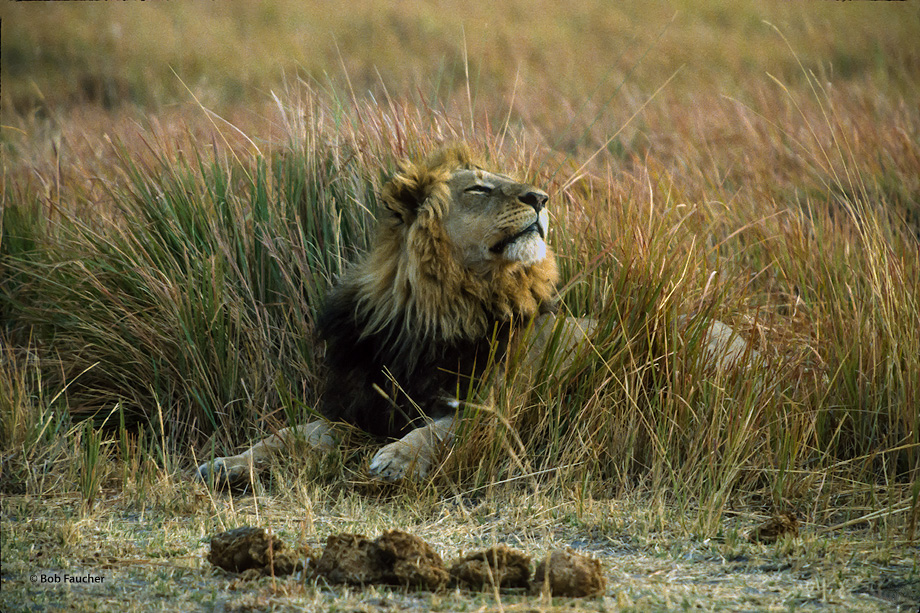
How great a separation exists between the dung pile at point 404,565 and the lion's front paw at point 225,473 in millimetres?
983

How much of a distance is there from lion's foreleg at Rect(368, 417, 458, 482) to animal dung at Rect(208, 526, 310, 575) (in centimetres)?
83

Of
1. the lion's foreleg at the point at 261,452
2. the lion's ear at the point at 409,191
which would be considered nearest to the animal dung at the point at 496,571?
the lion's foreleg at the point at 261,452

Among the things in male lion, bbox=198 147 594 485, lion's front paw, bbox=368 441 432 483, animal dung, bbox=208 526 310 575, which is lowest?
lion's front paw, bbox=368 441 432 483

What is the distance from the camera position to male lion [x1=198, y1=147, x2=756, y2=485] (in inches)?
155

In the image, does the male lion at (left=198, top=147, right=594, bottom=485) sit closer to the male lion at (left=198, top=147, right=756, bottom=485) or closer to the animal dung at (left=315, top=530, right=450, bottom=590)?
the male lion at (left=198, top=147, right=756, bottom=485)

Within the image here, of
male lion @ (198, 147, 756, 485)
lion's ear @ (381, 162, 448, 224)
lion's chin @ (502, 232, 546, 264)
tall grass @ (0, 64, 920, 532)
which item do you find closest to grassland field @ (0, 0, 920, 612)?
tall grass @ (0, 64, 920, 532)

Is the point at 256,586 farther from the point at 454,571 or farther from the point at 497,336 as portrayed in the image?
the point at 497,336

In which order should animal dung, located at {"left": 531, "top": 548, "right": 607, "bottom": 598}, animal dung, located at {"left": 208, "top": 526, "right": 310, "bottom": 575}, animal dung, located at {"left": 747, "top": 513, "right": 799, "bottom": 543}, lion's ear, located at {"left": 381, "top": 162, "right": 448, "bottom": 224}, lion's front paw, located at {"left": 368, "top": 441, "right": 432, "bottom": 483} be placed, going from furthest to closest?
lion's ear, located at {"left": 381, "top": 162, "right": 448, "bottom": 224} < lion's front paw, located at {"left": 368, "top": 441, "right": 432, "bottom": 483} < animal dung, located at {"left": 747, "top": 513, "right": 799, "bottom": 543} < animal dung, located at {"left": 208, "top": 526, "right": 310, "bottom": 575} < animal dung, located at {"left": 531, "top": 548, "right": 607, "bottom": 598}

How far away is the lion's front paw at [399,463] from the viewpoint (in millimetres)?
3707

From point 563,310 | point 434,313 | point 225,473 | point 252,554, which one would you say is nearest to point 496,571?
point 252,554

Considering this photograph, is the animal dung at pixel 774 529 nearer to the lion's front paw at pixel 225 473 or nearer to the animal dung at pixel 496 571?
the animal dung at pixel 496 571

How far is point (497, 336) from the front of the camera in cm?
408

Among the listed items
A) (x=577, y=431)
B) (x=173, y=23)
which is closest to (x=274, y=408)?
(x=577, y=431)

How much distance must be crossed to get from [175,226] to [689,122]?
5986 millimetres
